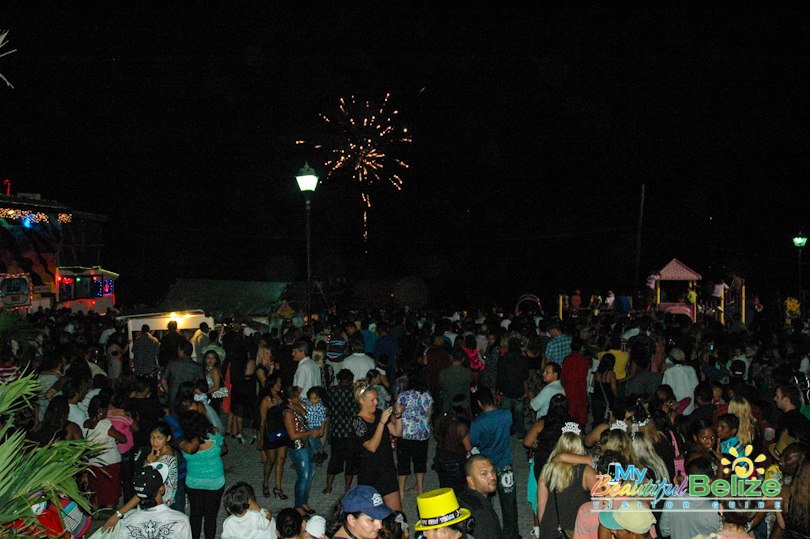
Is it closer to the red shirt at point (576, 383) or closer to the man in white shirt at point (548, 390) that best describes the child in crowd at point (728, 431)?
the man in white shirt at point (548, 390)

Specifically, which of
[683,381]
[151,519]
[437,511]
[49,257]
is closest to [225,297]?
[683,381]

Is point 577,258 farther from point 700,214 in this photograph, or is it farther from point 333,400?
point 333,400

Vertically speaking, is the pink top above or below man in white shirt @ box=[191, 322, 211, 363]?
below

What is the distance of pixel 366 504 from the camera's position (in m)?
3.65

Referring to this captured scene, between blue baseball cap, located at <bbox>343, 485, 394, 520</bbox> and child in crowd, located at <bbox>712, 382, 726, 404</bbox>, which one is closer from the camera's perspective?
blue baseball cap, located at <bbox>343, 485, 394, 520</bbox>

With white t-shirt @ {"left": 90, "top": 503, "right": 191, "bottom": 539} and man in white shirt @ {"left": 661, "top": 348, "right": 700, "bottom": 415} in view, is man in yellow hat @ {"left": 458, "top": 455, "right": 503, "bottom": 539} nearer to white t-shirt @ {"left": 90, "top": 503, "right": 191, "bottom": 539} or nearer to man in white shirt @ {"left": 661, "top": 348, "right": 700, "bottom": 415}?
white t-shirt @ {"left": 90, "top": 503, "right": 191, "bottom": 539}

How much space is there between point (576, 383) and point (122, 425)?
18.6 ft

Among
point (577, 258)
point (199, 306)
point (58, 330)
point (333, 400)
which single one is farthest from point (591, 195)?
point (333, 400)

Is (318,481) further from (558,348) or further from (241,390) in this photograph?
(558,348)

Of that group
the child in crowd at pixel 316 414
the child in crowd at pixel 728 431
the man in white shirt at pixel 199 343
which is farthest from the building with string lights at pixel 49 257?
the child in crowd at pixel 728 431

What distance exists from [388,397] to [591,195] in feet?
139

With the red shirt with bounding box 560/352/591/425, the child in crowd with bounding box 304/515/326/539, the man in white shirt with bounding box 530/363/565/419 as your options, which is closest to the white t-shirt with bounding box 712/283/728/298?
the red shirt with bounding box 560/352/591/425

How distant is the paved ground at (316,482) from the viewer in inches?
272

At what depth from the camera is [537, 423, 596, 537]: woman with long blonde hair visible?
433 cm
